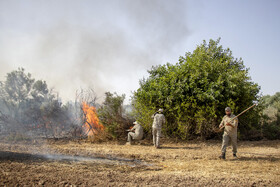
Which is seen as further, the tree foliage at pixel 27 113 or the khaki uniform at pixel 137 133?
the tree foliage at pixel 27 113

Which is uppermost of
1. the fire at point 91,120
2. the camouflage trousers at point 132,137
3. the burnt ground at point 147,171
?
the fire at point 91,120

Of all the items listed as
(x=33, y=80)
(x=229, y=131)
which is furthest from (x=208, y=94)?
(x=33, y=80)

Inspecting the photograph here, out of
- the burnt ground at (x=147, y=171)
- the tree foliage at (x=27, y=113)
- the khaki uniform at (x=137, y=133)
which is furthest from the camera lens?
the tree foliage at (x=27, y=113)

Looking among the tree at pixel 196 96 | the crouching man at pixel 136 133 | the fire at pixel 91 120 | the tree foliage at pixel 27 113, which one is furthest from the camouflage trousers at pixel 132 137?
the tree foliage at pixel 27 113

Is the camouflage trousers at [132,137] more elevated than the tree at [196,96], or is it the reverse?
the tree at [196,96]

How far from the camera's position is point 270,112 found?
17922mm

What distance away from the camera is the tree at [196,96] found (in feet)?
40.2

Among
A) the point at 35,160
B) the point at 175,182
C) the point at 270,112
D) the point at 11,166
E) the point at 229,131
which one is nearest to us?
the point at 175,182

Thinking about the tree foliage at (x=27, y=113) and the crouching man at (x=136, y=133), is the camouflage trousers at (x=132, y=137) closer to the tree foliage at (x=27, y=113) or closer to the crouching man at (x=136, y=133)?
the crouching man at (x=136, y=133)

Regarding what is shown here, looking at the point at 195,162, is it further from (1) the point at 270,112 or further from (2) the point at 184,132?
(1) the point at 270,112

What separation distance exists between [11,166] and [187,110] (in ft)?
30.3

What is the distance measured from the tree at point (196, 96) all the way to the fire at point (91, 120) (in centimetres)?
267

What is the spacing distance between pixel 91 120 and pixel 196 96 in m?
6.83

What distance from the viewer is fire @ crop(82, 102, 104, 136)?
45.4 ft
